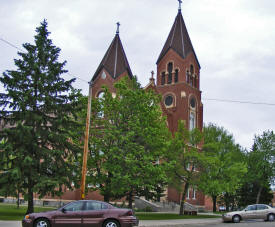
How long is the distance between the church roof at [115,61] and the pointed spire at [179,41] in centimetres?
740

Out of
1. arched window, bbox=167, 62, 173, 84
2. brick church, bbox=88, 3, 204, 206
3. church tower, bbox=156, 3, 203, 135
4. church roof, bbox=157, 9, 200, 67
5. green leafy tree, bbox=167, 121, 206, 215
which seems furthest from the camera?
church roof, bbox=157, 9, 200, 67

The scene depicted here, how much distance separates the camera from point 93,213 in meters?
14.2

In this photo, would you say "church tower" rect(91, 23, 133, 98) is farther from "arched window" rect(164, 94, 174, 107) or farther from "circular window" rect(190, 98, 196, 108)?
"circular window" rect(190, 98, 196, 108)

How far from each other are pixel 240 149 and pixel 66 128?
3500 centimetres

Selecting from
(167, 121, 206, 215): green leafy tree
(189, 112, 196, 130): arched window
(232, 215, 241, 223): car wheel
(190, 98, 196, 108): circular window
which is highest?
(190, 98, 196, 108): circular window

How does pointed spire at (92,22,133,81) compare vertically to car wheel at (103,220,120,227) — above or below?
above

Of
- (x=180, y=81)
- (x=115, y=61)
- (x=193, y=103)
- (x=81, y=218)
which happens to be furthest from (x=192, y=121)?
(x=81, y=218)

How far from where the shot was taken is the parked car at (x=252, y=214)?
2508 centimetres

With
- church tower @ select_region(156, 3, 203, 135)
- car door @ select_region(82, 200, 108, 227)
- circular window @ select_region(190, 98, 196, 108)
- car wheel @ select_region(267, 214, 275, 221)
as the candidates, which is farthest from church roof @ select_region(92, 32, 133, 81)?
car door @ select_region(82, 200, 108, 227)

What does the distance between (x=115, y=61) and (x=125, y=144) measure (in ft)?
76.9

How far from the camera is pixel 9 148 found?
2106cm

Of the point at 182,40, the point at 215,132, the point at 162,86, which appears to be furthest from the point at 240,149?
the point at 182,40

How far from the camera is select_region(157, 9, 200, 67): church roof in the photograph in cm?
5144

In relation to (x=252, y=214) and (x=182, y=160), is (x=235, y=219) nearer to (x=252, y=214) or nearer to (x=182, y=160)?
(x=252, y=214)
